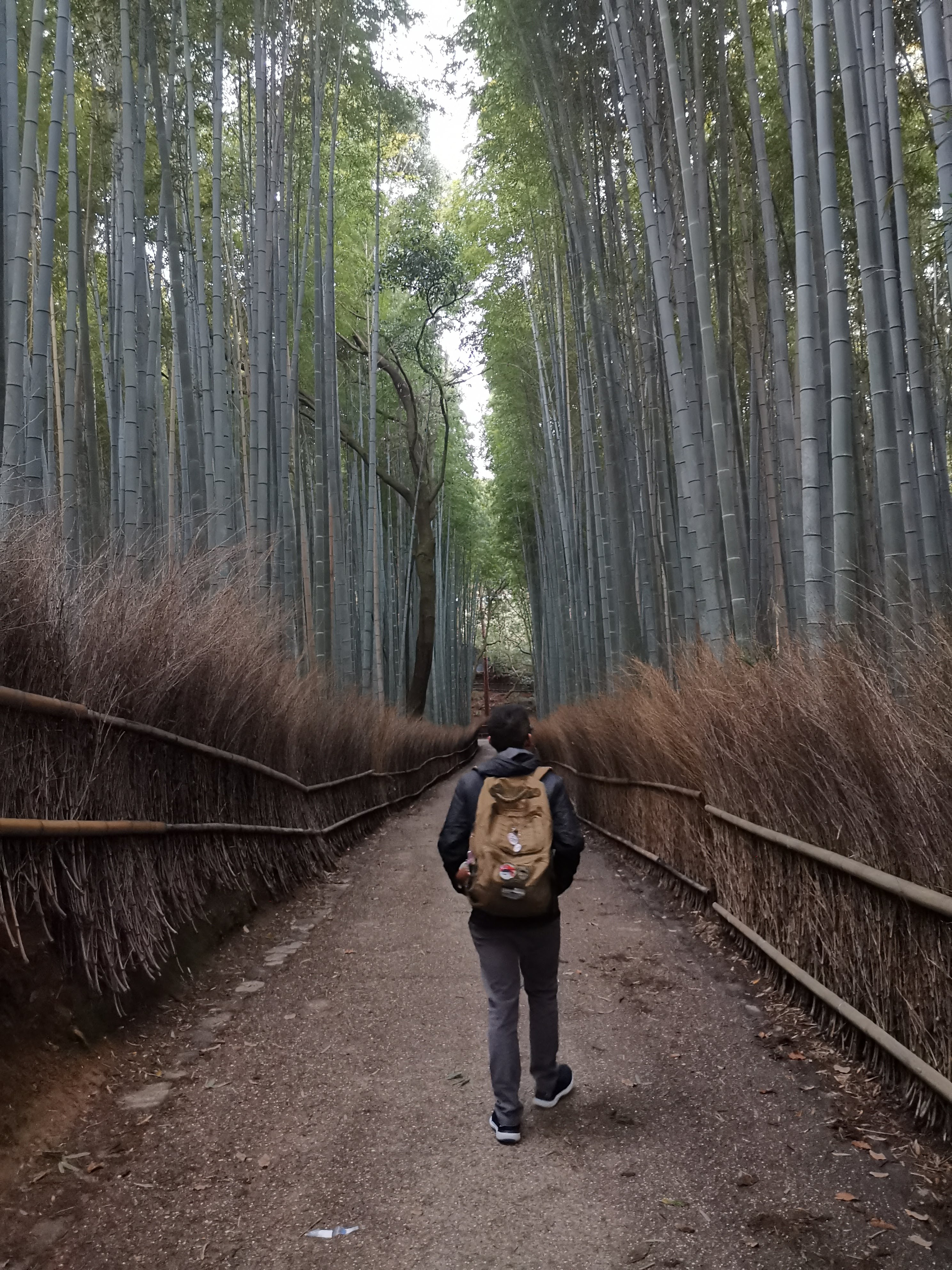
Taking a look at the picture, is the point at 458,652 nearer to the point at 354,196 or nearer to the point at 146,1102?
the point at 354,196

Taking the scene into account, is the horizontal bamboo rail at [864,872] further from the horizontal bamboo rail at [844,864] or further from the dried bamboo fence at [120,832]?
the dried bamboo fence at [120,832]

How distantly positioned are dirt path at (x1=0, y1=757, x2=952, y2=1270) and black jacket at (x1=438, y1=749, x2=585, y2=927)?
1.51 feet

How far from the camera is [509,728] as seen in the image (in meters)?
2.34

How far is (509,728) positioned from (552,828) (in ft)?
0.81

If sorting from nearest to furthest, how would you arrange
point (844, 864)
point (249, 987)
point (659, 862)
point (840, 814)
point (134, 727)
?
point (844, 864), point (840, 814), point (134, 727), point (249, 987), point (659, 862)

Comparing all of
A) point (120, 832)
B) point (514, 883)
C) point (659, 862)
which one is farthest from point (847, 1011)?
point (659, 862)

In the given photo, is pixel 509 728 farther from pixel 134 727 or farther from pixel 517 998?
pixel 134 727

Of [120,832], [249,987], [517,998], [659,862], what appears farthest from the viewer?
[659,862]

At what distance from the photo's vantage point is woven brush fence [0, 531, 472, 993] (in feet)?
7.94

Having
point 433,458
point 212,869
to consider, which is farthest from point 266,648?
point 433,458

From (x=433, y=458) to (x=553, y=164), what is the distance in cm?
972

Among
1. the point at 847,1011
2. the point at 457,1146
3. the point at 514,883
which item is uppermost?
→ the point at 514,883

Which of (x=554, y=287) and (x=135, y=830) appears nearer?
(x=135, y=830)

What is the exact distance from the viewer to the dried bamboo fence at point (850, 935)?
6.66ft
